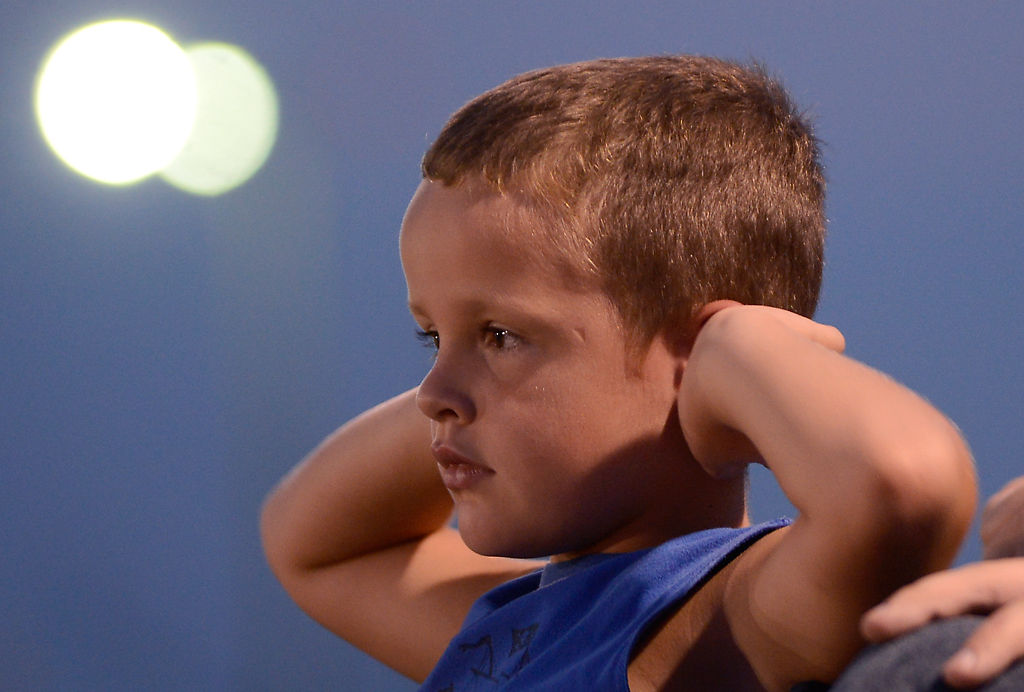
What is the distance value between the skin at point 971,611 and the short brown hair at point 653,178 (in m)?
0.17

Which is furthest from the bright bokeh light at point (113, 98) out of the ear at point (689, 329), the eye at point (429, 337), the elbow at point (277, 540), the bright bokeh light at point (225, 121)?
the ear at point (689, 329)

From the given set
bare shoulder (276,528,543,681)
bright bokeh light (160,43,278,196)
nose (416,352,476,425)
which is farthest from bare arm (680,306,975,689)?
bright bokeh light (160,43,278,196)

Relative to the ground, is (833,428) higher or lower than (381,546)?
higher

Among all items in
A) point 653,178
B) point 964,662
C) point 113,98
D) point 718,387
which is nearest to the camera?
point 964,662

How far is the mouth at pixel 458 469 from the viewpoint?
452mm

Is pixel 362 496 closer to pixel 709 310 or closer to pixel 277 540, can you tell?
pixel 277 540

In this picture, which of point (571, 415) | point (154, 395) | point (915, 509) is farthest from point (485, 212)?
point (154, 395)

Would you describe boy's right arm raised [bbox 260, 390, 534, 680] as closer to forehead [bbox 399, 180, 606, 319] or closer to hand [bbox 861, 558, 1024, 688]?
forehead [bbox 399, 180, 606, 319]

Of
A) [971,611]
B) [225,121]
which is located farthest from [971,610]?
[225,121]

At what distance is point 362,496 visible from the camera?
0.63 metres

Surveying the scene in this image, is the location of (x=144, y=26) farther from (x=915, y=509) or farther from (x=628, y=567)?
(x=915, y=509)

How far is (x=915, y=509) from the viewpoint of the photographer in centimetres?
→ 30

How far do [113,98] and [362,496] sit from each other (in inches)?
33.6

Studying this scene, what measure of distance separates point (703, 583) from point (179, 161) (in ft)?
3.55
